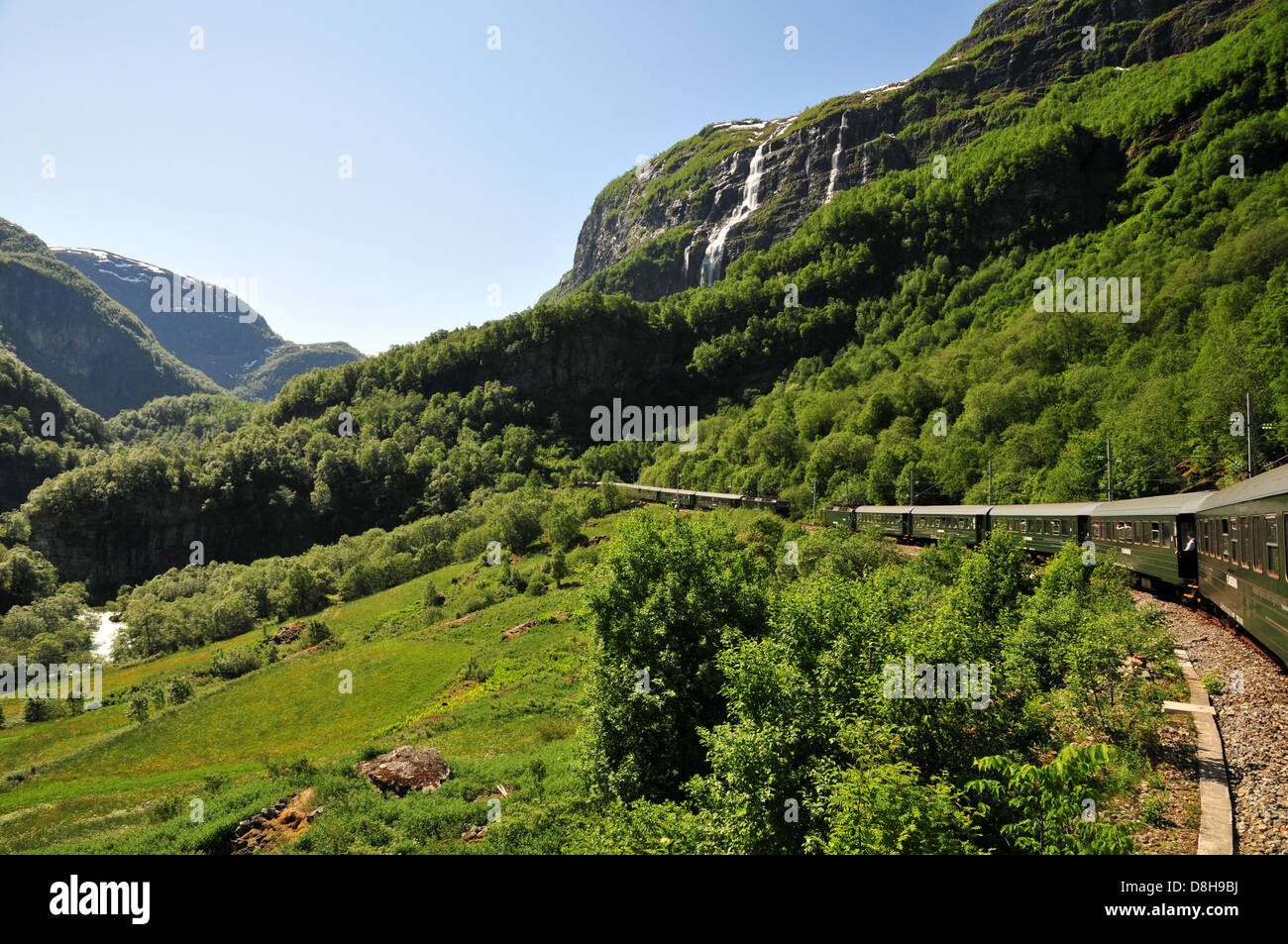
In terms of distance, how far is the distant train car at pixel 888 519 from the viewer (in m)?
56.5

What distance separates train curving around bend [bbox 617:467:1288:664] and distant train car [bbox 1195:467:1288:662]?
28 millimetres

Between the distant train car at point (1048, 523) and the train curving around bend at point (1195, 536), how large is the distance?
6cm

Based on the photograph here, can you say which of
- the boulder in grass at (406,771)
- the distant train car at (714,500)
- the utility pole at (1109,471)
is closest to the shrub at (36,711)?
the boulder in grass at (406,771)

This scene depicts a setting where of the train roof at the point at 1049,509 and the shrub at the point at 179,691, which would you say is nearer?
the train roof at the point at 1049,509

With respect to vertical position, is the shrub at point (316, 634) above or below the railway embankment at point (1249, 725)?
below

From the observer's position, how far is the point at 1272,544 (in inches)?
643

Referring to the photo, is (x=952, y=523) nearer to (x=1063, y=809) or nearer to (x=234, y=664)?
(x=1063, y=809)

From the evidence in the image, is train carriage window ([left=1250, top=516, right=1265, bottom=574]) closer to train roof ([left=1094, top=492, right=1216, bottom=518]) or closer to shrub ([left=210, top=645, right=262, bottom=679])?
train roof ([left=1094, top=492, right=1216, bottom=518])

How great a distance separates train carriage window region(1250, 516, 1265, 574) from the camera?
Answer: 17.3m

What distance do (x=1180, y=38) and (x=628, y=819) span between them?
297m

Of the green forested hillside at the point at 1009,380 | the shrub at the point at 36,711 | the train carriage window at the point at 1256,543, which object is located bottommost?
the shrub at the point at 36,711

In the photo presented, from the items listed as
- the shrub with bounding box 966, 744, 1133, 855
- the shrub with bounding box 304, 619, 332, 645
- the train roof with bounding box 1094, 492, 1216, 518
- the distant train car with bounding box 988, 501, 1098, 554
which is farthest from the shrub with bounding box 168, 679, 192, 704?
the train roof with bounding box 1094, 492, 1216, 518

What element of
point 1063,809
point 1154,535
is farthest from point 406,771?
point 1154,535

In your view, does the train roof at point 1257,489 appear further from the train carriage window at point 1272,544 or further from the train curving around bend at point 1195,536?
the train carriage window at point 1272,544
